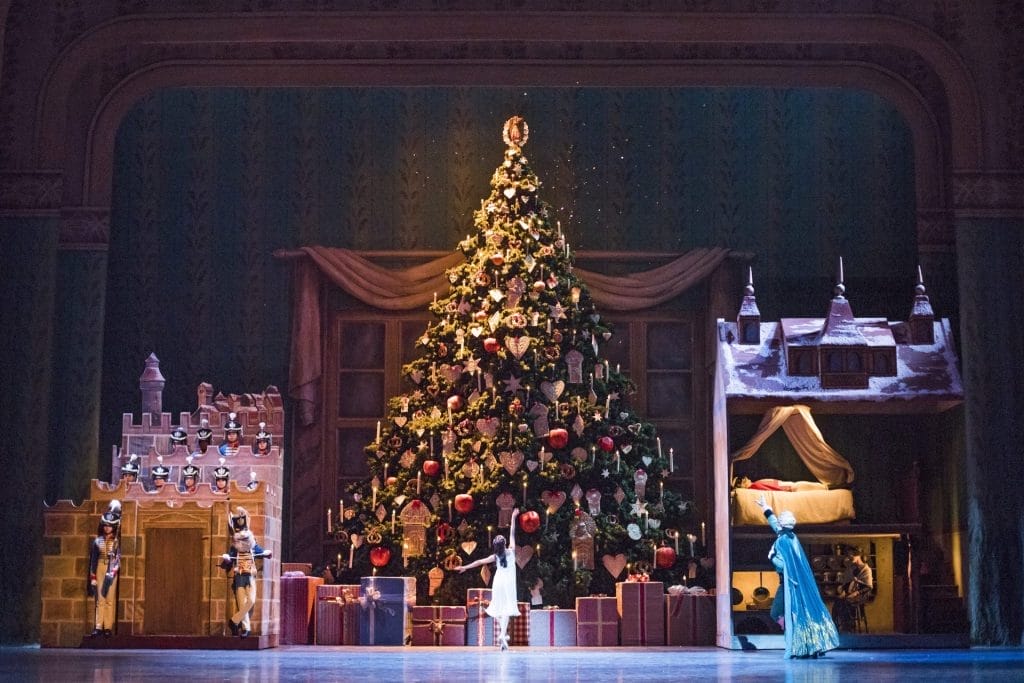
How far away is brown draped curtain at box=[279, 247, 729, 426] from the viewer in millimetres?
14617

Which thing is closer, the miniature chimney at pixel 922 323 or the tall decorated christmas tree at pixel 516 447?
the miniature chimney at pixel 922 323

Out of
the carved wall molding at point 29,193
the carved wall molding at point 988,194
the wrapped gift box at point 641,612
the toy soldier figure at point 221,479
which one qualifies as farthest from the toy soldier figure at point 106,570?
the carved wall molding at point 988,194

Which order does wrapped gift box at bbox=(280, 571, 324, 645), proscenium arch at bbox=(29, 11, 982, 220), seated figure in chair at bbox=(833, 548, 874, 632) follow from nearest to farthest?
wrapped gift box at bbox=(280, 571, 324, 645) → seated figure in chair at bbox=(833, 548, 874, 632) → proscenium arch at bbox=(29, 11, 982, 220)

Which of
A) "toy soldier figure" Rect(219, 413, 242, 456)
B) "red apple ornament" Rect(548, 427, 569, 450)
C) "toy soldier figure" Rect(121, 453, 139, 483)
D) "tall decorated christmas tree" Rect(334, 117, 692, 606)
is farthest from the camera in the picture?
"red apple ornament" Rect(548, 427, 569, 450)

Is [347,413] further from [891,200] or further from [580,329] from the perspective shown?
[891,200]

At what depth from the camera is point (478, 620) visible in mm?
12633

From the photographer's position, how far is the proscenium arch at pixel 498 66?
46.1 feet

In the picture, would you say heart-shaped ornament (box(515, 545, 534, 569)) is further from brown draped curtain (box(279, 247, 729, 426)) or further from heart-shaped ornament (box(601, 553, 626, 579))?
brown draped curtain (box(279, 247, 729, 426))

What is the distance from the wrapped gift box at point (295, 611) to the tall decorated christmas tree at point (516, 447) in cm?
54

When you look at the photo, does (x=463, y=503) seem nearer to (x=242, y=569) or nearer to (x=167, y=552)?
(x=242, y=569)

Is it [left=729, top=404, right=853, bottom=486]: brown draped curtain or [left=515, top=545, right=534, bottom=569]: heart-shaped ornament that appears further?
[left=729, top=404, right=853, bottom=486]: brown draped curtain

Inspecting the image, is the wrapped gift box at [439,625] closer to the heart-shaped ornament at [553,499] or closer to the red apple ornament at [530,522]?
the red apple ornament at [530,522]

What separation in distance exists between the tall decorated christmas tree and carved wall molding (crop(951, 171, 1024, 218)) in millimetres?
3733

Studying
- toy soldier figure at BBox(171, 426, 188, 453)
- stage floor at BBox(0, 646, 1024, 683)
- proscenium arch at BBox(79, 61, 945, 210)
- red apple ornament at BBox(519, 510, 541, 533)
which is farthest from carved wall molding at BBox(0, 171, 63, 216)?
red apple ornament at BBox(519, 510, 541, 533)
